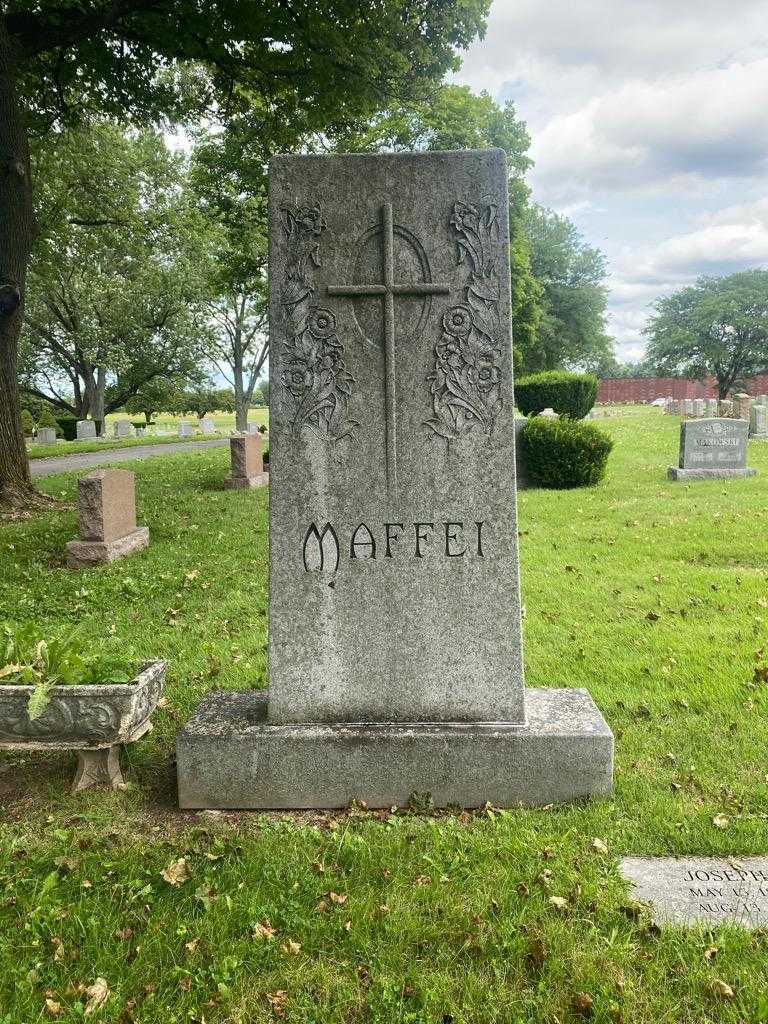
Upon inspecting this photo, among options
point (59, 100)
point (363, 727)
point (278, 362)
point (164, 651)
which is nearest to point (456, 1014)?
point (363, 727)

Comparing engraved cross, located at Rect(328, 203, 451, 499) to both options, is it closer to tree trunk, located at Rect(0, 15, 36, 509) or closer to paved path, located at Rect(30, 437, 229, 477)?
tree trunk, located at Rect(0, 15, 36, 509)

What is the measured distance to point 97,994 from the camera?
2418 mm

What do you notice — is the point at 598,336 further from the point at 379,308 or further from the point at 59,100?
the point at 379,308

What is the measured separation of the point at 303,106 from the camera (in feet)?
46.1

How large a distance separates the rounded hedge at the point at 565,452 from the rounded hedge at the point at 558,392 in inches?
333

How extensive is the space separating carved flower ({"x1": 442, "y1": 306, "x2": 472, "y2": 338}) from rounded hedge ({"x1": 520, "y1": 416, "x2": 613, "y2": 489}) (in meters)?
11.3

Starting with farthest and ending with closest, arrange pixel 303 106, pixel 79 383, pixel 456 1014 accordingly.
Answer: pixel 79 383 → pixel 303 106 → pixel 456 1014

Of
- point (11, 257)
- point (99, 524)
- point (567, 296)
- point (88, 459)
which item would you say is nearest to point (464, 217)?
point (99, 524)

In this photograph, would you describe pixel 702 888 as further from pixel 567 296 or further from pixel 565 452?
pixel 567 296

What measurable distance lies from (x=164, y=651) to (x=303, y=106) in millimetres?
12053

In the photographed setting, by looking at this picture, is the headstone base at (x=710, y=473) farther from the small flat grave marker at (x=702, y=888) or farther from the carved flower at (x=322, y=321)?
the carved flower at (x=322, y=321)

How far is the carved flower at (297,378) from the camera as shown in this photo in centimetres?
347

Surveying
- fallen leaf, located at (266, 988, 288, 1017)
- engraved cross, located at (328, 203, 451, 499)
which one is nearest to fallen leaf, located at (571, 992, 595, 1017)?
fallen leaf, located at (266, 988, 288, 1017)

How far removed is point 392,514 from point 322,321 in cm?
96
